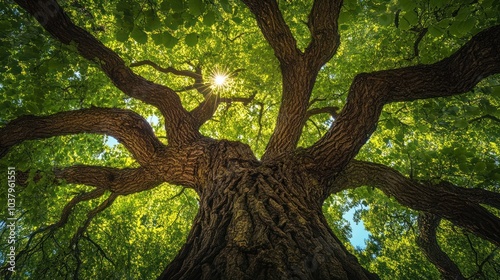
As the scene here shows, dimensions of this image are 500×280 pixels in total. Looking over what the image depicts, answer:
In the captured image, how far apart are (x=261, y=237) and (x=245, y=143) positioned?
3.51m

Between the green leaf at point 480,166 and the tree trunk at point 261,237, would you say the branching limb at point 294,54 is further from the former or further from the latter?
the green leaf at point 480,166

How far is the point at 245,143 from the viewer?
213 inches

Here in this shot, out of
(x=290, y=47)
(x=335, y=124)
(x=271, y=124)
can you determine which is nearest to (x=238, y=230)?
(x=335, y=124)

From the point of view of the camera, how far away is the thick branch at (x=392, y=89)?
3180 millimetres

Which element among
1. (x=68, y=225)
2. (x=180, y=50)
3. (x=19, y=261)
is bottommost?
(x=19, y=261)

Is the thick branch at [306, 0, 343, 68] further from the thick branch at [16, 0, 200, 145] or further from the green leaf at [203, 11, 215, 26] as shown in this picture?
the thick branch at [16, 0, 200, 145]

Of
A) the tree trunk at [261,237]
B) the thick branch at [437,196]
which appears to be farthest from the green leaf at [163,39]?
the thick branch at [437,196]

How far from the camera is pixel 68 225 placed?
5.71 m

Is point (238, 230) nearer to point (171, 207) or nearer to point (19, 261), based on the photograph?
point (19, 261)

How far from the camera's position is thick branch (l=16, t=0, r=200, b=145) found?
3516mm

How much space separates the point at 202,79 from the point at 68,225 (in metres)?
4.96

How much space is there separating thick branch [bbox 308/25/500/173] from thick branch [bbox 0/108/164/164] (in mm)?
2705

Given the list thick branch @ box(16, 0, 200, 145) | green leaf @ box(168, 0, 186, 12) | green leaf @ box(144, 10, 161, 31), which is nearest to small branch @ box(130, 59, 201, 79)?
thick branch @ box(16, 0, 200, 145)

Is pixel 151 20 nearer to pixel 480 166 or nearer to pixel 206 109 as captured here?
pixel 206 109
